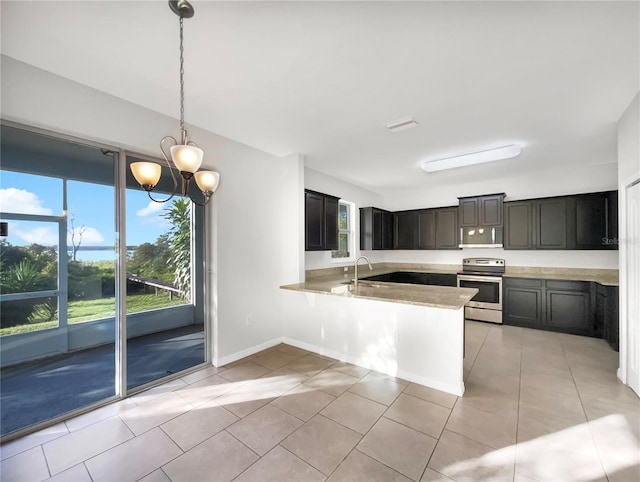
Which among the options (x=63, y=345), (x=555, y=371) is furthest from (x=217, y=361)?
(x=555, y=371)

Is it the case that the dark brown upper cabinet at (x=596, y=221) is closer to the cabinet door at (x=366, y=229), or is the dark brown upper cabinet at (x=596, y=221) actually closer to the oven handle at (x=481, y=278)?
the oven handle at (x=481, y=278)

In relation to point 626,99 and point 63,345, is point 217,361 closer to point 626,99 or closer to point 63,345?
point 63,345

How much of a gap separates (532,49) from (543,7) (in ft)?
1.14

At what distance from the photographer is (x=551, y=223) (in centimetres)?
459

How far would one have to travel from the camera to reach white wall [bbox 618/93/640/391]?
2.43 m

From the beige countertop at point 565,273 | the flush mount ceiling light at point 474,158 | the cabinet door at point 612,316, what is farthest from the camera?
the beige countertop at point 565,273

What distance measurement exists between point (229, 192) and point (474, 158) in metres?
3.32

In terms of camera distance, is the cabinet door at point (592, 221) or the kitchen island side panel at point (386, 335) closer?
the kitchen island side panel at point (386, 335)

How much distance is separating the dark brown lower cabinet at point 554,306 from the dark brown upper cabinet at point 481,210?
1.09 meters

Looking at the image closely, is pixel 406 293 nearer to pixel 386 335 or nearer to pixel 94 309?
pixel 386 335

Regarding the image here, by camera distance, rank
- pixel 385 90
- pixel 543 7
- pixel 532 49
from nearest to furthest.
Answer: pixel 543 7 < pixel 532 49 < pixel 385 90

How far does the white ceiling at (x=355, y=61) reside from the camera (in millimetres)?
1572

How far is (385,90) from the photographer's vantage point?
2312 millimetres

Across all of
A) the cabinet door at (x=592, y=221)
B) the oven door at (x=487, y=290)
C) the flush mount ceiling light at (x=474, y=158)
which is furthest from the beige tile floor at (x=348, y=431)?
the flush mount ceiling light at (x=474, y=158)
